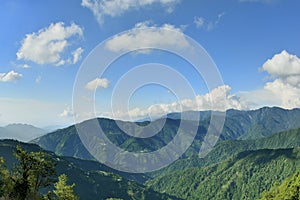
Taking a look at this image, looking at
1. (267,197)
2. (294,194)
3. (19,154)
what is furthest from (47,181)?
(267,197)

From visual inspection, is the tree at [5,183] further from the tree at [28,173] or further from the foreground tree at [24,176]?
the tree at [28,173]

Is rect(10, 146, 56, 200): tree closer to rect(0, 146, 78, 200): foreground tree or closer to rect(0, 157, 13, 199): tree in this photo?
rect(0, 146, 78, 200): foreground tree

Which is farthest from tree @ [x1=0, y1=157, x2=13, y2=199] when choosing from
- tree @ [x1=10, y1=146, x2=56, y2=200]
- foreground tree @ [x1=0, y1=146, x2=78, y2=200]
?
tree @ [x1=10, y1=146, x2=56, y2=200]

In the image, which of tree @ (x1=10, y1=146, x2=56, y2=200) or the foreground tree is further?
tree @ (x1=10, y1=146, x2=56, y2=200)

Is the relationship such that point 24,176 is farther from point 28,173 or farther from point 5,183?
point 5,183

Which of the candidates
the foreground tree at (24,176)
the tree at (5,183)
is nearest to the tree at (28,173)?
the foreground tree at (24,176)

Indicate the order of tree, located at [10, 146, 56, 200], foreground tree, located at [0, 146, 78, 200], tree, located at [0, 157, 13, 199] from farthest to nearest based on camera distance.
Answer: tree, located at [10, 146, 56, 200] → foreground tree, located at [0, 146, 78, 200] → tree, located at [0, 157, 13, 199]

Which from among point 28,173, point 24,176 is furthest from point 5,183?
point 28,173

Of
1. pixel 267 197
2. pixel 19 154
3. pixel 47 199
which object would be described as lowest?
pixel 267 197

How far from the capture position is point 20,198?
5853cm

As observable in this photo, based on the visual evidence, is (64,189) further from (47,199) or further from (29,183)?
(29,183)

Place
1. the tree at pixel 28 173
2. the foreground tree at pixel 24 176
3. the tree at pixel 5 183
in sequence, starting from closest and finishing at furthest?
the tree at pixel 5 183 → the foreground tree at pixel 24 176 → the tree at pixel 28 173

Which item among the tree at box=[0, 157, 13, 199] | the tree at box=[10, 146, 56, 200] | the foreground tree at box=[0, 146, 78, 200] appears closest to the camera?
the tree at box=[0, 157, 13, 199]

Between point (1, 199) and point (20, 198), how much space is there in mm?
5993
